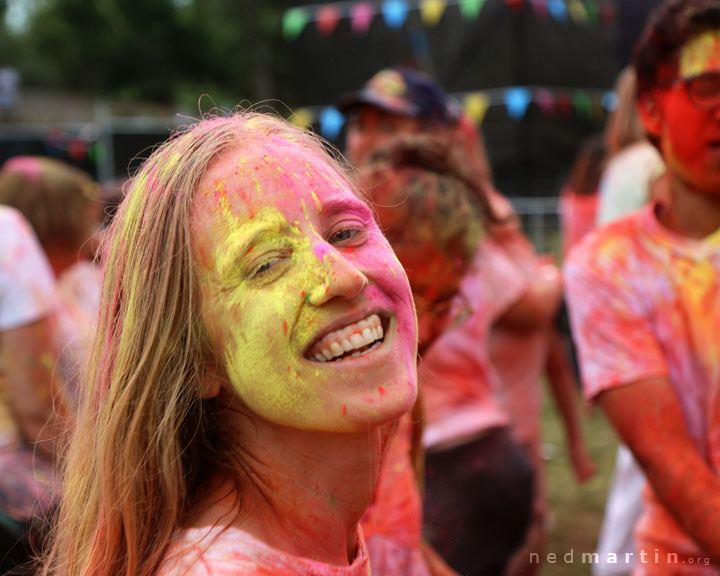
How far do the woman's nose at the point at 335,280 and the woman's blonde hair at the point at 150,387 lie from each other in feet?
0.67

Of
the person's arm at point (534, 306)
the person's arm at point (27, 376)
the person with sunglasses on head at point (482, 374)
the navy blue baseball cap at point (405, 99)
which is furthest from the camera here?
the navy blue baseball cap at point (405, 99)

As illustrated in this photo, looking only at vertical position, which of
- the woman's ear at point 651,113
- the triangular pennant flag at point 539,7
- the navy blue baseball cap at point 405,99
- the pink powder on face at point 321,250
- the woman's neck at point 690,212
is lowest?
the triangular pennant flag at point 539,7

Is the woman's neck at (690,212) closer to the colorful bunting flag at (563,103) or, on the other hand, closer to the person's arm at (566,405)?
the person's arm at (566,405)

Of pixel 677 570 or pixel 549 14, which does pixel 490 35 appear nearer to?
pixel 549 14

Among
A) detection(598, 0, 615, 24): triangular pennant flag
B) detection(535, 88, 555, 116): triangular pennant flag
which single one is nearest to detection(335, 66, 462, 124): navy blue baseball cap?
detection(535, 88, 555, 116): triangular pennant flag

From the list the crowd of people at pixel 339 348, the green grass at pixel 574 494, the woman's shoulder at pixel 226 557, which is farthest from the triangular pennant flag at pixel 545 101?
the woman's shoulder at pixel 226 557

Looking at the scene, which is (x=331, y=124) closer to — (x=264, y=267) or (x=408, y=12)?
(x=408, y=12)

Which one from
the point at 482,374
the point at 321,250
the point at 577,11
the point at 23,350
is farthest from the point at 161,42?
the point at 321,250

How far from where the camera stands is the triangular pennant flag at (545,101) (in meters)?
9.23

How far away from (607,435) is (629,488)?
3725mm

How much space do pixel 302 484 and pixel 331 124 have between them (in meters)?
8.18

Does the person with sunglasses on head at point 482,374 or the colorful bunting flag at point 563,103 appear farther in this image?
the colorful bunting flag at point 563,103

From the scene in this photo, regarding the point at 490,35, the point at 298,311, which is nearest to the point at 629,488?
the point at 298,311

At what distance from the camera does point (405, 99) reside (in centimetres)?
374
